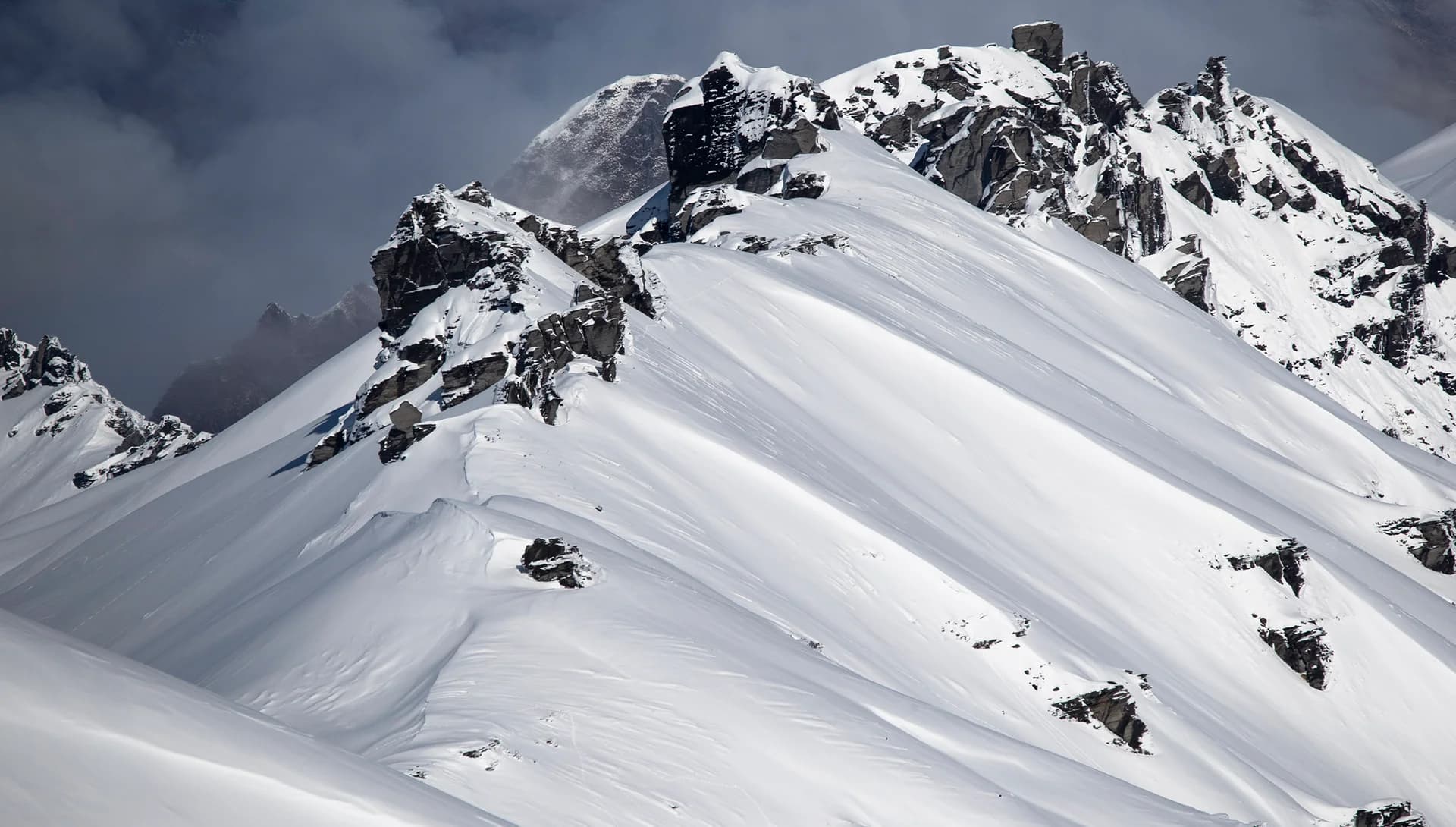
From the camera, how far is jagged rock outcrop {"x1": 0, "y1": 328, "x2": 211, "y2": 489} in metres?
128

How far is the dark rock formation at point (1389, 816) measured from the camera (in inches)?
1372

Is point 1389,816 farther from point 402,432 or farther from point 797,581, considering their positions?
point 402,432

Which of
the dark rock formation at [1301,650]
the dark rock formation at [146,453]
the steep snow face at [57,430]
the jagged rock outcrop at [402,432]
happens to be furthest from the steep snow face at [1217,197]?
the steep snow face at [57,430]

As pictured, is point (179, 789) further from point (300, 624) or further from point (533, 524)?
point (533, 524)

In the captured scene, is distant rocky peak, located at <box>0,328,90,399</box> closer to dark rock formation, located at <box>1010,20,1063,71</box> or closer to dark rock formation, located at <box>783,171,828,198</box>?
dark rock formation, located at <box>783,171,828,198</box>

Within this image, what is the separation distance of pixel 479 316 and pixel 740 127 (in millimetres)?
61409

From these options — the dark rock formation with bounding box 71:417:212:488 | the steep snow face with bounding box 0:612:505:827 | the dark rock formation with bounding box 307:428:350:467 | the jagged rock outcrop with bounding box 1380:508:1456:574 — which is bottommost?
the steep snow face with bounding box 0:612:505:827

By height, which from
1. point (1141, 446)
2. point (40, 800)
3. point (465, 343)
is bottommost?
point (40, 800)

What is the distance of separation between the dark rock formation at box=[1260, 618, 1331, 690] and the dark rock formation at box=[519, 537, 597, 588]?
108 feet

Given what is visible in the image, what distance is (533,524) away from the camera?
25406 mm

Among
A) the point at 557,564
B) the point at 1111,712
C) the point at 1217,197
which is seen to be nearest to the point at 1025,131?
the point at 1217,197

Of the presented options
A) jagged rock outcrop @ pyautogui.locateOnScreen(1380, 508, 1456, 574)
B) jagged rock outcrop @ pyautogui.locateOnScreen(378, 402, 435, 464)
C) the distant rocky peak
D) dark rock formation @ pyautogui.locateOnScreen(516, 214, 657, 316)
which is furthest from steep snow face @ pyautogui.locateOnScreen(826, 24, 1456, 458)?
the distant rocky peak

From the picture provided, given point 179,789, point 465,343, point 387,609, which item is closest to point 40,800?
point 179,789

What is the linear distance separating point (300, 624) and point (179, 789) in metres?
15.5
